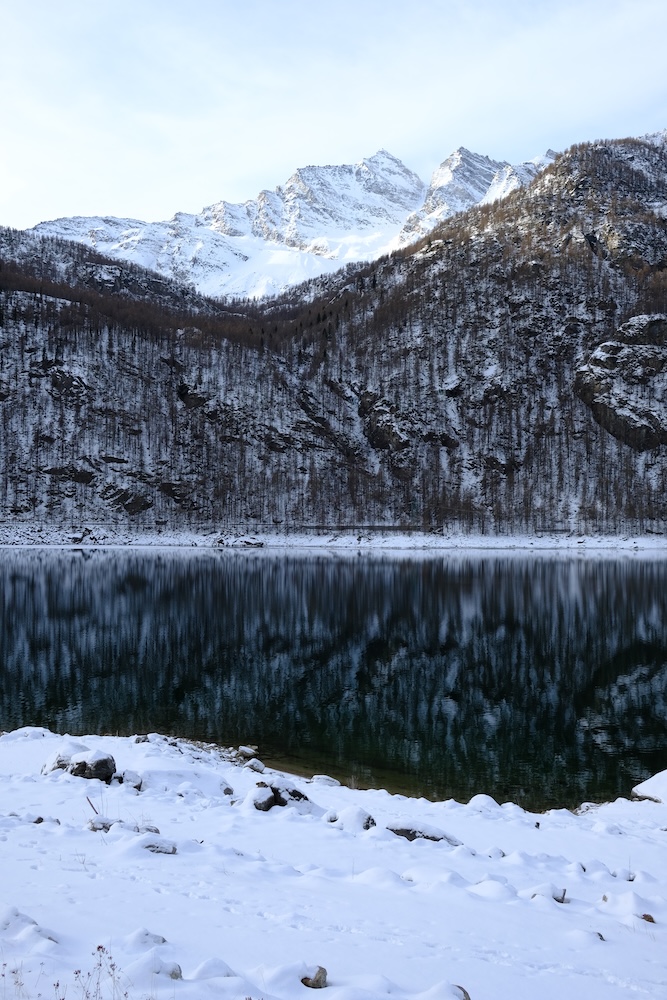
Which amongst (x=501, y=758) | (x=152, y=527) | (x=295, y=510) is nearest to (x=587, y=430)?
(x=295, y=510)

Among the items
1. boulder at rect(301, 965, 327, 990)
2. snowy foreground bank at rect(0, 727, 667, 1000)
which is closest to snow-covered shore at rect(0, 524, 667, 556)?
snowy foreground bank at rect(0, 727, 667, 1000)

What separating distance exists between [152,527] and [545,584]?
96.7 m

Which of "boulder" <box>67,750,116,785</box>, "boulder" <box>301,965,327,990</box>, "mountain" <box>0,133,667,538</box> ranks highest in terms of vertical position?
"mountain" <box>0,133,667,538</box>

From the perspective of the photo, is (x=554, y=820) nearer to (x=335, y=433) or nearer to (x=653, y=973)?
(x=653, y=973)

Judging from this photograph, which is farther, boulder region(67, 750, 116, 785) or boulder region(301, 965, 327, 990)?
boulder region(67, 750, 116, 785)

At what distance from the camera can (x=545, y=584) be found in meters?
62.7

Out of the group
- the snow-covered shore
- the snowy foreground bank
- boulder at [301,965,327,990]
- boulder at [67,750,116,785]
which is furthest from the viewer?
the snow-covered shore

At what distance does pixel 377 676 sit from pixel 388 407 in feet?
493

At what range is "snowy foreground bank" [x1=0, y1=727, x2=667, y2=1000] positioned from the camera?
230 inches

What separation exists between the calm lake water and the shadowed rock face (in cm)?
11110

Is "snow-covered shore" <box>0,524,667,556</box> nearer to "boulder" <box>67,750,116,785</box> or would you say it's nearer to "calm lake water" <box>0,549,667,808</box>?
"calm lake water" <box>0,549,667,808</box>

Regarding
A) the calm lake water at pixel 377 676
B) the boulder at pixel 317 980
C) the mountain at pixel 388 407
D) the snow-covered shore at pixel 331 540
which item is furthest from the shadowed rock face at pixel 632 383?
the boulder at pixel 317 980

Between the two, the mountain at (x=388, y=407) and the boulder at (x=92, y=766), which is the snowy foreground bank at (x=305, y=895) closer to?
the boulder at (x=92, y=766)

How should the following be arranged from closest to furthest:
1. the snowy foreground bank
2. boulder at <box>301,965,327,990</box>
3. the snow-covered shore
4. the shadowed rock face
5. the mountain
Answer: boulder at <box>301,965,327,990</box> → the snowy foreground bank → the snow-covered shore → the mountain → the shadowed rock face
